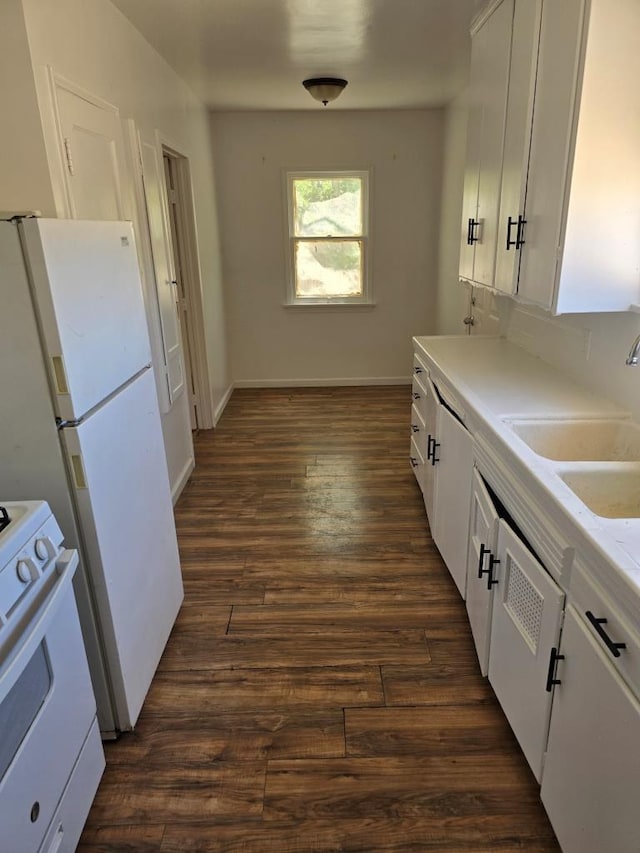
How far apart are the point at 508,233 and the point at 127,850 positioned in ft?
8.36

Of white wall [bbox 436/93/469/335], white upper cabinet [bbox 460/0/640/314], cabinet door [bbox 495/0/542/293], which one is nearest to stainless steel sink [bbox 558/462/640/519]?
white upper cabinet [bbox 460/0/640/314]

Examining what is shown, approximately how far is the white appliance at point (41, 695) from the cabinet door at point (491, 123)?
7.51 feet

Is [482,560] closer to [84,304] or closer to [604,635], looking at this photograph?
[604,635]

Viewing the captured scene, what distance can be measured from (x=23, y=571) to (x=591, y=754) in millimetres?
1295

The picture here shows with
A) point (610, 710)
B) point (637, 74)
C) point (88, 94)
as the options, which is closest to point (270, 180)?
point (88, 94)

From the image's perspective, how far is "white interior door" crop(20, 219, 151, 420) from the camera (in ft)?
4.68

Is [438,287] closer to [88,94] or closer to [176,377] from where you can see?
[176,377]

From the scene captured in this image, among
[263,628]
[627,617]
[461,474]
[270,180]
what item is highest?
[270,180]

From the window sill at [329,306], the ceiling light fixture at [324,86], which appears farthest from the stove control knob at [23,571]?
the window sill at [329,306]

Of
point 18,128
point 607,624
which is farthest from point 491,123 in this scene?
point 607,624

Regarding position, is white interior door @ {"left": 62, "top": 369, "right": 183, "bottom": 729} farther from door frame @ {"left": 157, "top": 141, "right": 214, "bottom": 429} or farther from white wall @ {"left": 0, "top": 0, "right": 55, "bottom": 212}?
door frame @ {"left": 157, "top": 141, "right": 214, "bottom": 429}

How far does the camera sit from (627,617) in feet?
3.52

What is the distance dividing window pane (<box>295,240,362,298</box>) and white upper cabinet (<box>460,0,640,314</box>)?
336cm

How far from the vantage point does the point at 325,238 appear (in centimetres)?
557
